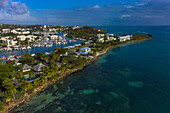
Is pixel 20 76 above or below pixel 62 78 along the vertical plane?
above

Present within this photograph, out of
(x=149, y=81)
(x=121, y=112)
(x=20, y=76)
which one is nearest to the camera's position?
(x=121, y=112)

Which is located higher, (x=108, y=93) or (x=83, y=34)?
(x=83, y=34)

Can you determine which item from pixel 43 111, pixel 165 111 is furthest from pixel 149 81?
pixel 43 111

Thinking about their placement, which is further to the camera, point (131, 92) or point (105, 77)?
point (105, 77)

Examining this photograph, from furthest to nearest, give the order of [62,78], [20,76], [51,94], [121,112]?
[62,78] < [20,76] < [51,94] < [121,112]

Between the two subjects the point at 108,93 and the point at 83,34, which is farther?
the point at 83,34

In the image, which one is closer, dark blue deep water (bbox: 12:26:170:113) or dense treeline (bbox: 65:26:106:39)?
dark blue deep water (bbox: 12:26:170:113)

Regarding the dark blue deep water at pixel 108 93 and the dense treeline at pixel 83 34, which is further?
the dense treeline at pixel 83 34

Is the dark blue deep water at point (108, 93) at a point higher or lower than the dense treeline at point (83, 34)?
lower

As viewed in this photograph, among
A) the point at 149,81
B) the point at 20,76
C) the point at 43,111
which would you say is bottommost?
the point at 43,111

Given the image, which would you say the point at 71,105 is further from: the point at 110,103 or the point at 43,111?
the point at 110,103

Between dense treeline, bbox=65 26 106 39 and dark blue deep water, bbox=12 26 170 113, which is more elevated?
dense treeline, bbox=65 26 106 39
